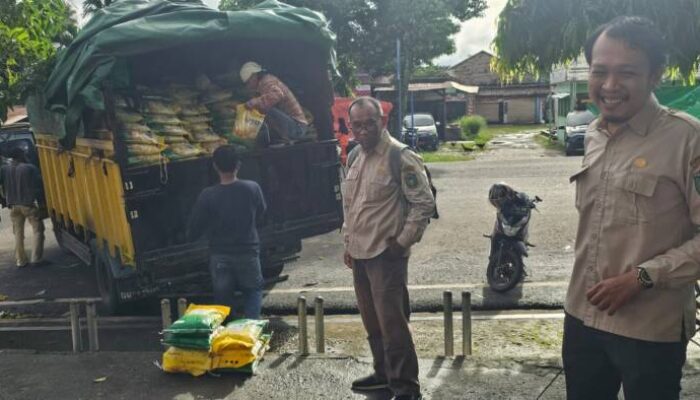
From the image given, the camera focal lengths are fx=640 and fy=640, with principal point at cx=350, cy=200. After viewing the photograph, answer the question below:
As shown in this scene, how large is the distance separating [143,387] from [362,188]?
2.30 m

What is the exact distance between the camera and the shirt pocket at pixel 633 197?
228 cm

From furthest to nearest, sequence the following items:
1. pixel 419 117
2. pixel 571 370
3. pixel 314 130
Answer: pixel 419 117
pixel 314 130
pixel 571 370

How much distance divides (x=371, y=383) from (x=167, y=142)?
10.3 feet

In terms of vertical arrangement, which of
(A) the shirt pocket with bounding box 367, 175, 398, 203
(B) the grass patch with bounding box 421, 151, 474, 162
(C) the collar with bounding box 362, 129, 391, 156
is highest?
(C) the collar with bounding box 362, 129, 391, 156

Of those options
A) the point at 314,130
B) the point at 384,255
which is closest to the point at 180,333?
the point at 384,255

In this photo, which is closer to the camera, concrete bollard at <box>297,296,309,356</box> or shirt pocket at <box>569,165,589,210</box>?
shirt pocket at <box>569,165,589,210</box>

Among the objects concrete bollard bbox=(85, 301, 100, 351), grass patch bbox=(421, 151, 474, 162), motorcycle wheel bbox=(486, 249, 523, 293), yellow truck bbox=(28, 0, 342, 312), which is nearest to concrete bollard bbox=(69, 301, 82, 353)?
concrete bollard bbox=(85, 301, 100, 351)

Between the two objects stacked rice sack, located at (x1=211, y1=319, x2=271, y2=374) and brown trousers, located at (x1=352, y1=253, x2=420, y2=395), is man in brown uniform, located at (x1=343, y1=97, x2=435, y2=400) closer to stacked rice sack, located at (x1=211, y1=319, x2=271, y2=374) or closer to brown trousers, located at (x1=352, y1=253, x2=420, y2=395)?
brown trousers, located at (x1=352, y1=253, x2=420, y2=395)

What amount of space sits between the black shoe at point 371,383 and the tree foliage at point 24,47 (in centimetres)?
466

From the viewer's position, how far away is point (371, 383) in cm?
457

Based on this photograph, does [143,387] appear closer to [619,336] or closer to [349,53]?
[619,336]

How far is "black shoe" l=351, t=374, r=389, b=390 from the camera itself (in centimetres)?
454

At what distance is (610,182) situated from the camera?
94.0 inches

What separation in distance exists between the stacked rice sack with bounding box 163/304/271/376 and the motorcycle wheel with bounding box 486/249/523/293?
120 inches
